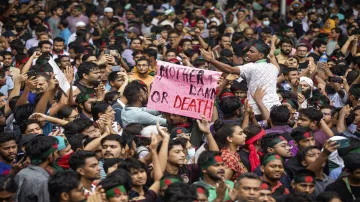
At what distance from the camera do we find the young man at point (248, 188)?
7.72 meters

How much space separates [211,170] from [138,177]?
2.22ft

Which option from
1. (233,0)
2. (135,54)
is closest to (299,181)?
(135,54)

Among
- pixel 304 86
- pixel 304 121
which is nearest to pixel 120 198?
pixel 304 121

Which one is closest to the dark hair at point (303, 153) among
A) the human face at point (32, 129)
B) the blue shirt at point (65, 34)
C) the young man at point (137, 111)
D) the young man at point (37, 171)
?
the young man at point (137, 111)

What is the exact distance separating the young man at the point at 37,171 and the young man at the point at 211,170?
1312 millimetres

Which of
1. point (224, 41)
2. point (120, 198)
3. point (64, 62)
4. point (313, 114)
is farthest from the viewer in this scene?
point (224, 41)

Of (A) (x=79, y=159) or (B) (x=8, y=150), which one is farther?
(B) (x=8, y=150)

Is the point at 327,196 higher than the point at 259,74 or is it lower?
lower

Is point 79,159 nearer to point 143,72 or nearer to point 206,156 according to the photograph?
point 206,156

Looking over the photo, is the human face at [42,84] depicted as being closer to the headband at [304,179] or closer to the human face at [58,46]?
the human face at [58,46]

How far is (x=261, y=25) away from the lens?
19.6 m

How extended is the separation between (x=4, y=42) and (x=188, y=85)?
18.7 feet

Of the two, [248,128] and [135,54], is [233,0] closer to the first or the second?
[135,54]

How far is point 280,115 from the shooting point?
10055mm
